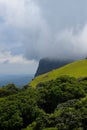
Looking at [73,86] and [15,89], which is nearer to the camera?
[73,86]

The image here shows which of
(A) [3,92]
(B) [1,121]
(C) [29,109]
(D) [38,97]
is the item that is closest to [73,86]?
(D) [38,97]

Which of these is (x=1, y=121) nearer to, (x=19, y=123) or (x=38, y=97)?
(x=19, y=123)

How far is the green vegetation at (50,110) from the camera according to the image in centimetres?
5475

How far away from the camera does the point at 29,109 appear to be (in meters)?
69.6

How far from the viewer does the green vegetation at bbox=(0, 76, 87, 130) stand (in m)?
54.8

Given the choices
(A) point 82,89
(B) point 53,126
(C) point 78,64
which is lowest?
(B) point 53,126

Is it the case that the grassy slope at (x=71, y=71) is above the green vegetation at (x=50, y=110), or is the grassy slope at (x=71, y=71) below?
above

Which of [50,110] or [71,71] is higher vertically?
[71,71]

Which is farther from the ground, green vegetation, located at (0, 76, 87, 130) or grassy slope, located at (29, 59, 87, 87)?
grassy slope, located at (29, 59, 87, 87)

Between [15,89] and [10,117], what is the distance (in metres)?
50.8

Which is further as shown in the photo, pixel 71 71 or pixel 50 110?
pixel 71 71

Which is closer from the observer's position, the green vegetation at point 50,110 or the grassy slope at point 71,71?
the green vegetation at point 50,110

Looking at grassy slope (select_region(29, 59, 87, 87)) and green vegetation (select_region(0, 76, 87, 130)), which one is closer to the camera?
green vegetation (select_region(0, 76, 87, 130))

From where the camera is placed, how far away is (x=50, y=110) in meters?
79.1
